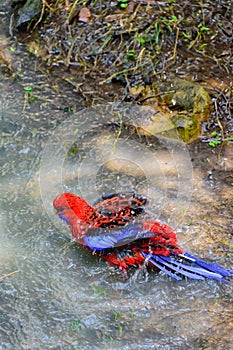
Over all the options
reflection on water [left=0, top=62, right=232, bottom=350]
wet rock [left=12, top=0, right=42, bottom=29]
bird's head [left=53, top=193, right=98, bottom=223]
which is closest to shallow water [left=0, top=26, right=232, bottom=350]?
reflection on water [left=0, top=62, right=232, bottom=350]

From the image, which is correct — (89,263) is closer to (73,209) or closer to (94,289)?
(94,289)

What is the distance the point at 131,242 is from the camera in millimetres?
3125

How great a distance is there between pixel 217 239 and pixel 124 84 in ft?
5.92

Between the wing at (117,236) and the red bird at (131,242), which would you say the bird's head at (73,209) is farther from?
the wing at (117,236)

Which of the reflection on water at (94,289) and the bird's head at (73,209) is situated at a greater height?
the bird's head at (73,209)

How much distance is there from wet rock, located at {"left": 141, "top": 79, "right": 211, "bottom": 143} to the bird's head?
1.27 m

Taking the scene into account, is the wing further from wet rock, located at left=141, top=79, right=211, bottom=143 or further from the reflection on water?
wet rock, located at left=141, top=79, right=211, bottom=143

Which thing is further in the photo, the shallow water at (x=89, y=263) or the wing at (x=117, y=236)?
the wing at (x=117, y=236)

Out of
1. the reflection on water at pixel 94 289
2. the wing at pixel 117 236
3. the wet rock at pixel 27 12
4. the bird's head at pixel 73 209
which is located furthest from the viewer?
the wet rock at pixel 27 12

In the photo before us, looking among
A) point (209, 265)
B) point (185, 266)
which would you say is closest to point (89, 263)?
point (185, 266)

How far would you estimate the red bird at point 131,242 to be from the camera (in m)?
3.12

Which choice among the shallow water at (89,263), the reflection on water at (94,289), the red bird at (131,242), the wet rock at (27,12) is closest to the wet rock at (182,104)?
the shallow water at (89,263)

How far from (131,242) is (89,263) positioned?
350 mm

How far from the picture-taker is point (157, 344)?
2842 millimetres
